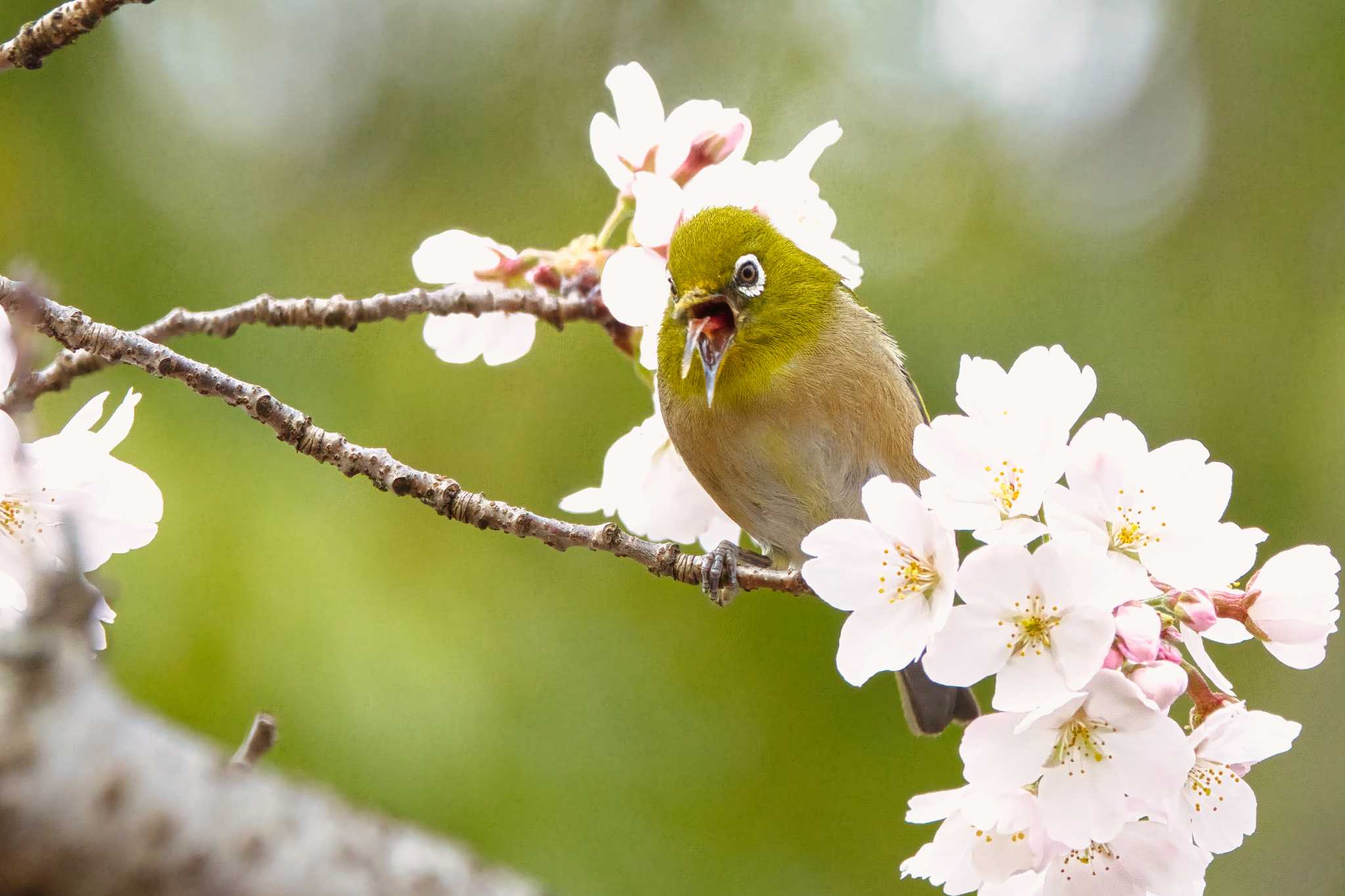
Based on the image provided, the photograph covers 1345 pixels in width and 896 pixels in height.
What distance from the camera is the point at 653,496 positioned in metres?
2.06

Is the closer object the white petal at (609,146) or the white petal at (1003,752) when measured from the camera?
the white petal at (1003,752)

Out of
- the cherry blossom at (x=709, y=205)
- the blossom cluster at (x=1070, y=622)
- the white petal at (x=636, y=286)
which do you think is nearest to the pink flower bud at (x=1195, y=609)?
the blossom cluster at (x=1070, y=622)

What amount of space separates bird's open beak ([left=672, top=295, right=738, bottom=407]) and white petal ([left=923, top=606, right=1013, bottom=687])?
0.70 metres

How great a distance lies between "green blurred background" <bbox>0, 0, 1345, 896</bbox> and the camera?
329cm

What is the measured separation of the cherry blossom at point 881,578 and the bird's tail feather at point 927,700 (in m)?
0.93

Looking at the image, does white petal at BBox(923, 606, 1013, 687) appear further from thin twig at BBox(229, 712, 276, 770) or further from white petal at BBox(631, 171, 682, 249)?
white petal at BBox(631, 171, 682, 249)

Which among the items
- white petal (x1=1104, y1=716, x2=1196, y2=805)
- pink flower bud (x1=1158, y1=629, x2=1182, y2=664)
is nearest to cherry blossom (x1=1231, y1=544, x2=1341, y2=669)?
pink flower bud (x1=1158, y1=629, x2=1182, y2=664)

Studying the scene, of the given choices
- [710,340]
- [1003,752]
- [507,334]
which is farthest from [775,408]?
[1003,752]

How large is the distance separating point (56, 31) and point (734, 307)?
1062 mm

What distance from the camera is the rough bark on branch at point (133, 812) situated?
1.96 ft

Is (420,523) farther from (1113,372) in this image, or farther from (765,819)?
(1113,372)

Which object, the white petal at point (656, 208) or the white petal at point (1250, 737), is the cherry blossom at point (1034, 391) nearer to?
the white petal at point (1250, 737)

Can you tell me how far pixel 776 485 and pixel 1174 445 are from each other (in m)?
0.82

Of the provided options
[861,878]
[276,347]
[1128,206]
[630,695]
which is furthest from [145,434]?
[1128,206]
